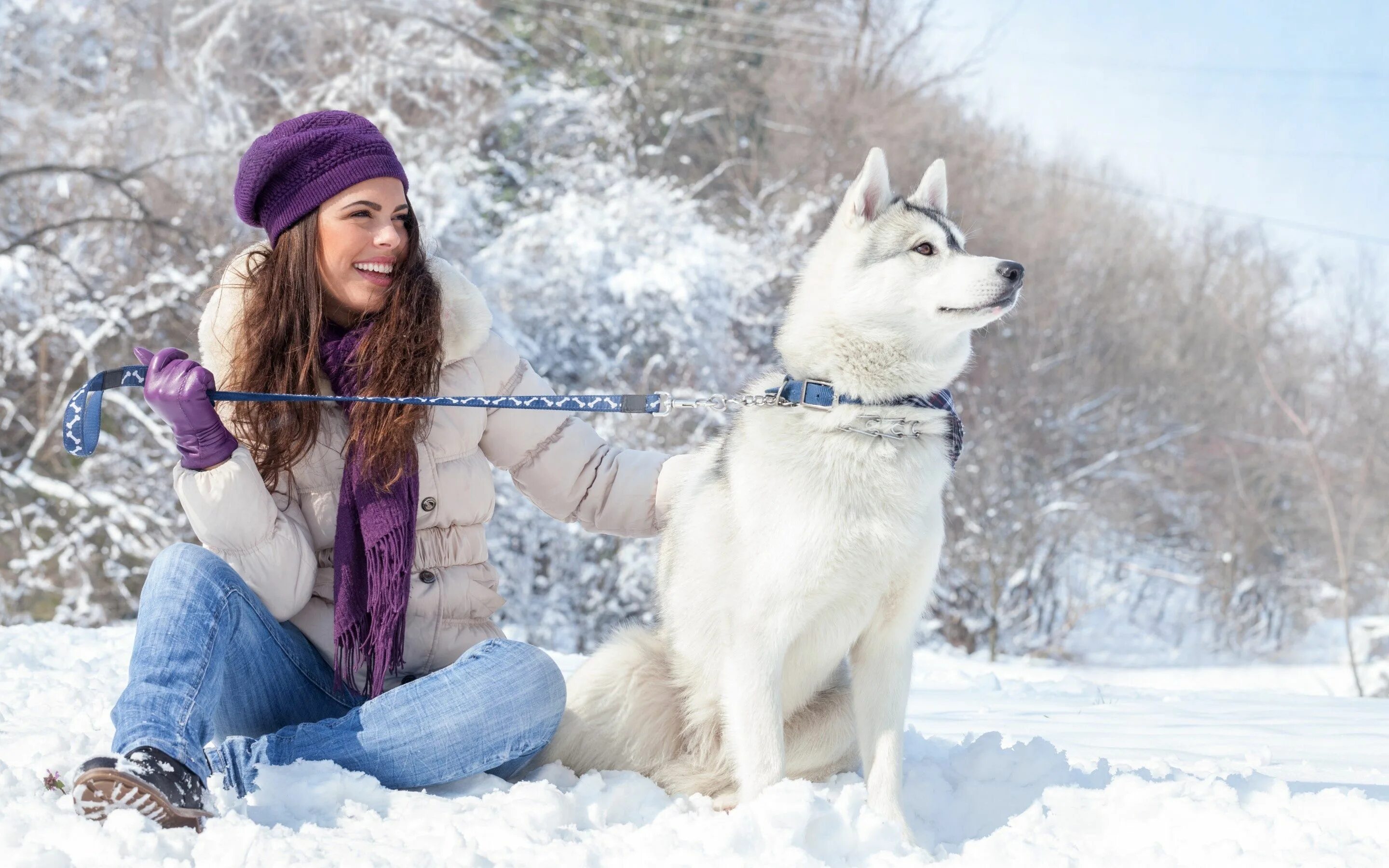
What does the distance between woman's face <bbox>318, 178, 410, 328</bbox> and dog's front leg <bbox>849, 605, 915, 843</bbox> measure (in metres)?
1.35

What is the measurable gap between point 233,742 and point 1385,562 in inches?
555

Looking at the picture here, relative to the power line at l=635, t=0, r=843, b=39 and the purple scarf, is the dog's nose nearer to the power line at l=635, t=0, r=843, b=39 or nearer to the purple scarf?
the purple scarf

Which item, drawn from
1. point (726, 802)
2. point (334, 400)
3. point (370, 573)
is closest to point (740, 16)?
point (334, 400)

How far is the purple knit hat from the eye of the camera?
2.34 metres

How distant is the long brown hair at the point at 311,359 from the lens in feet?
7.52

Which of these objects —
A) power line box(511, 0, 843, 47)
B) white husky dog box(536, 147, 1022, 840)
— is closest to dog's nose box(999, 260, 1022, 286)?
white husky dog box(536, 147, 1022, 840)

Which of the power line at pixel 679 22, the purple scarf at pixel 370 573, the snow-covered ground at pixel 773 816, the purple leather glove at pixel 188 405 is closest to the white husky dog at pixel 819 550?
the snow-covered ground at pixel 773 816

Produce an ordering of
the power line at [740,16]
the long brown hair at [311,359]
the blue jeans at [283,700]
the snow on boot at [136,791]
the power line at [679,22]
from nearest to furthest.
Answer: the snow on boot at [136,791], the blue jeans at [283,700], the long brown hair at [311,359], the power line at [679,22], the power line at [740,16]

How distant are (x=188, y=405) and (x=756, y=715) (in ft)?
4.14

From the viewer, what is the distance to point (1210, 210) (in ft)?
54.3

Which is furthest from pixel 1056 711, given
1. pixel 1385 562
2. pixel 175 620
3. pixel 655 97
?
pixel 1385 562

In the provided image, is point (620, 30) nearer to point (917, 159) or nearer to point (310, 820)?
point (917, 159)

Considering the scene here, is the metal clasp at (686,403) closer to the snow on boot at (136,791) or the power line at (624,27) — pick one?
the snow on boot at (136,791)

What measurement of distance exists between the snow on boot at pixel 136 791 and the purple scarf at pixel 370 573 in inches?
19.6
